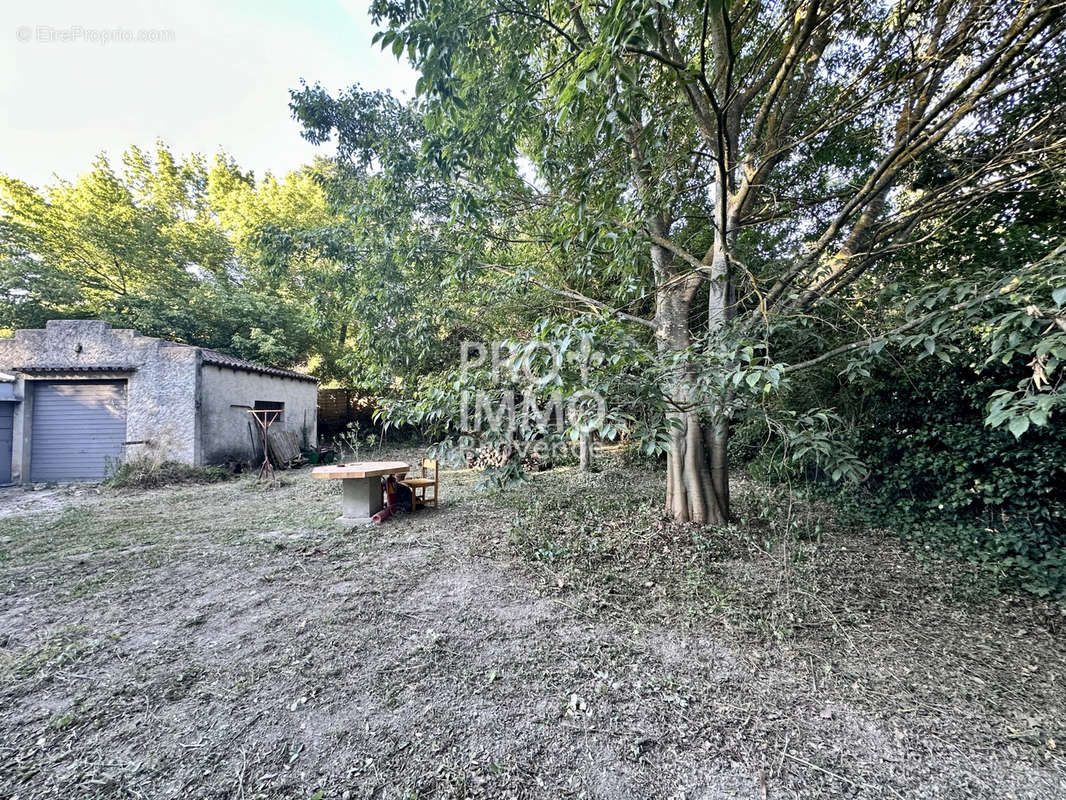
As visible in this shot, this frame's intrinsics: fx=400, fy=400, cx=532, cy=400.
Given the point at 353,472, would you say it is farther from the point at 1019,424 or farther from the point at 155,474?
the point at 155,474

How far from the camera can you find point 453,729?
177 centimetres

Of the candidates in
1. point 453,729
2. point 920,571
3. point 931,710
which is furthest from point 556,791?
point 920,571

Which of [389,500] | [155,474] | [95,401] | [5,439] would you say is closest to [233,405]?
[155,474]

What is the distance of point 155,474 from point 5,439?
3022 millimetres

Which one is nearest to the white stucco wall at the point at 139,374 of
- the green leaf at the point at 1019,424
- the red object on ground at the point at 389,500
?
the red object on ground at the point at 389,500

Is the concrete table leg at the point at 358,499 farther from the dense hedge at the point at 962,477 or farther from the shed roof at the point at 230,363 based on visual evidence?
the dense hedge at the point at 962,477

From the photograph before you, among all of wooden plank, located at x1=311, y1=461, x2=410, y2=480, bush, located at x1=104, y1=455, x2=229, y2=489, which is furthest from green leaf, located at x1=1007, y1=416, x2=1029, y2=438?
bush, located at x1=104, y1=455, x2=229, y2=489

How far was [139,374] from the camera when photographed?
763 centimetres

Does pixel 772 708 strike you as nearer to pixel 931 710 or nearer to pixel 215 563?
pixel 931 710

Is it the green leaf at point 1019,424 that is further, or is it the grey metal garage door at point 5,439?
the grey metal garage door at point 5,439

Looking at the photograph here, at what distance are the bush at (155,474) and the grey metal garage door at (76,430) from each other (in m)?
0.65

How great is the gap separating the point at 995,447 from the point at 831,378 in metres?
1.27

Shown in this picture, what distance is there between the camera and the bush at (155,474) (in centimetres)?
692

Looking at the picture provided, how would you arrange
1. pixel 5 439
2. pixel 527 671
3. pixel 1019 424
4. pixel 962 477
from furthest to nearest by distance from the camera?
pixel 5 439, pixel 962 477, pixel 527 671, pixel 1019 424
